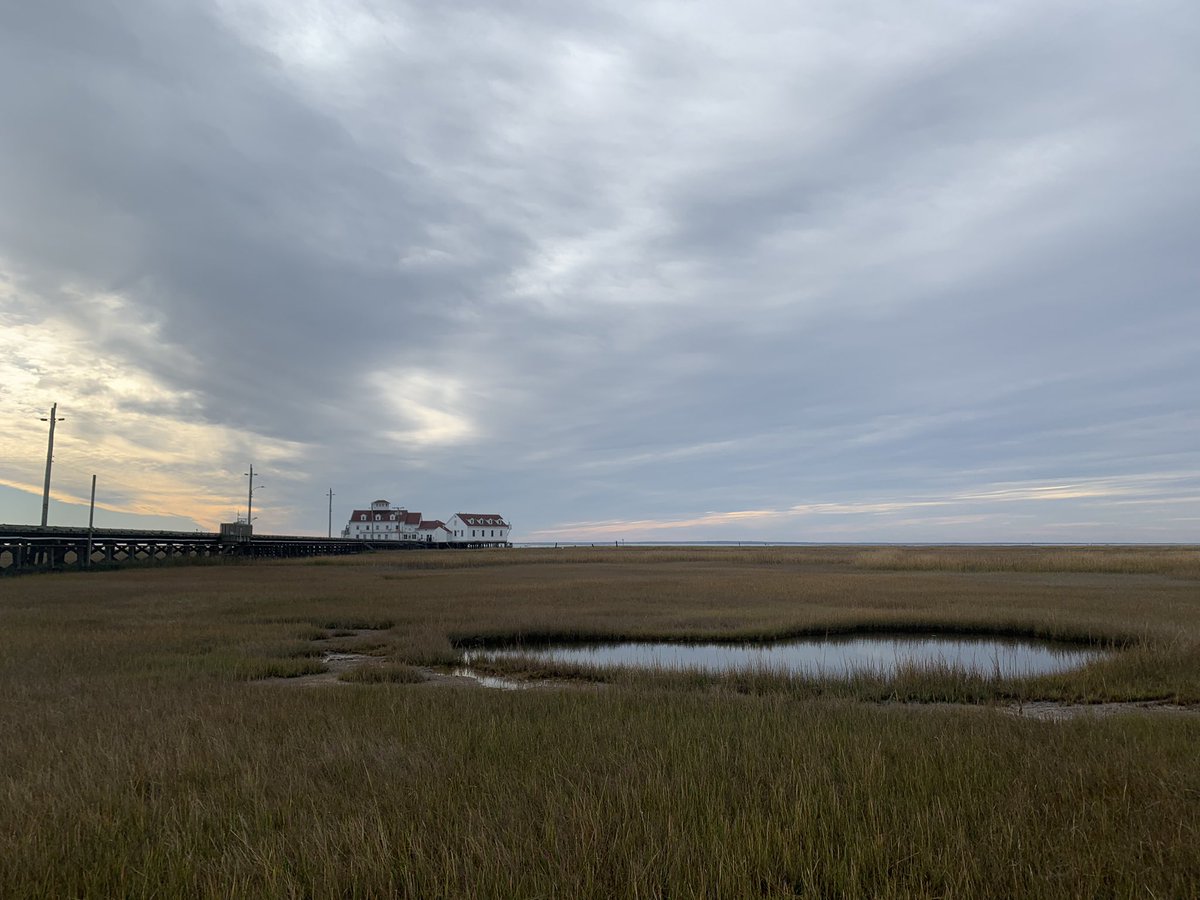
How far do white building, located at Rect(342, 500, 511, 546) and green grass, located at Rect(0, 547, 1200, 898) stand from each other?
135 meters

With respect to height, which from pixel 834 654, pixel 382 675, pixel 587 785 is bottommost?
pixel 834 654

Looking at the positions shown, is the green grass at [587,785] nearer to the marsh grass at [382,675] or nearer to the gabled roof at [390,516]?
the marsh grass at [382,675]

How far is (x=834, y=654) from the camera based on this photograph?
16.9 meters

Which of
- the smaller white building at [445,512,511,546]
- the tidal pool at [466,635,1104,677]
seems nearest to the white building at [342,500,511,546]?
the smaller white building at [445,512,511,546]

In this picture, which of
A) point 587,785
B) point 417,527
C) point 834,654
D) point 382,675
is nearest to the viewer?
point 587,785

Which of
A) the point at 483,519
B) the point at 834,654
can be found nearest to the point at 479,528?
the point at 483,519

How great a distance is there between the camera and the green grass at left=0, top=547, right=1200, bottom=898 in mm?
4070

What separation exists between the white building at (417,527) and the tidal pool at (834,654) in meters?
128

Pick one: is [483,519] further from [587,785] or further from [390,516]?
[587,785]

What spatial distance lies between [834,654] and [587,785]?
1279 cm

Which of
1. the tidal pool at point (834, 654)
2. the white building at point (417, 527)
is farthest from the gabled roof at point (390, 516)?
the tidal pool at point (834, 654)

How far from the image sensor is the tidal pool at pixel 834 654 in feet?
46.7

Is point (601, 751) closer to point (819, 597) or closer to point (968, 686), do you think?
point (968, 686)

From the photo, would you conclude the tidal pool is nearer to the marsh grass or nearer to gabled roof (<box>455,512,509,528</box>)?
the marsh grass
